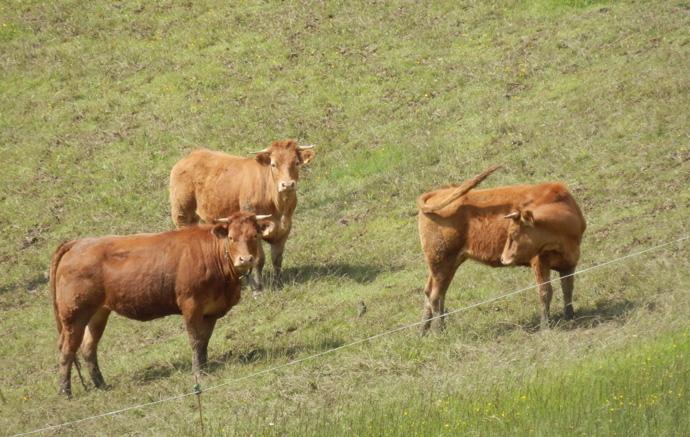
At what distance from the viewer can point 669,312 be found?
1396 centimetres

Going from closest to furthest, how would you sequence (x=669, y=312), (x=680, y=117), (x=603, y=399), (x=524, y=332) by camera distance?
(x=603, y=399), (x=669, y=312), (x=524, y=332), (x=680, y=117)

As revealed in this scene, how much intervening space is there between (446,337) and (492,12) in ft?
55.9

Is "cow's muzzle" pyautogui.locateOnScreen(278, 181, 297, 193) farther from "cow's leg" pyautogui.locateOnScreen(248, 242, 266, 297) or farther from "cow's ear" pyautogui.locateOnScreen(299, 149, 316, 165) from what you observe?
"cow's leg" pyautogui.locateOnScreen(248, 242, 266, 297)

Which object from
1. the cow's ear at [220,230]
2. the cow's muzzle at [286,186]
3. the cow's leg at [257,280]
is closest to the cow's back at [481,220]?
the cow's ear at [220,230]

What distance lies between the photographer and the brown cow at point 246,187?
20.0 metres

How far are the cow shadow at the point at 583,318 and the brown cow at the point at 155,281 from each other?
3.41 metres

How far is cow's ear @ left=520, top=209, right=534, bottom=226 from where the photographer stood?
604 inches

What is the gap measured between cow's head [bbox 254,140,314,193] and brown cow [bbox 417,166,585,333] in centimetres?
397

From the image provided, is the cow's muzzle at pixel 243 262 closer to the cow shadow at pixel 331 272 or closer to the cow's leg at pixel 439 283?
the cow's leg at pixel 439 283

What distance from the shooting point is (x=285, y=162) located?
2006cm

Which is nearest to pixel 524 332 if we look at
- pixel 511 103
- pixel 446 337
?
pixel 446 337

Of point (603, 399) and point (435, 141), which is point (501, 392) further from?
point (435, 141)

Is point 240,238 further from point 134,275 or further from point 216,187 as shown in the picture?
point 216,187

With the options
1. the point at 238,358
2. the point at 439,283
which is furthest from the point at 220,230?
the point at 439,283
